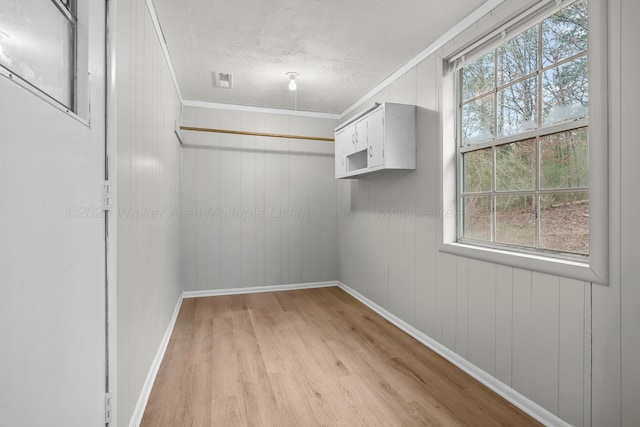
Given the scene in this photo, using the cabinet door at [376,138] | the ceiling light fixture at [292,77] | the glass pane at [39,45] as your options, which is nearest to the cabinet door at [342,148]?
the cabinet door at [376,138]

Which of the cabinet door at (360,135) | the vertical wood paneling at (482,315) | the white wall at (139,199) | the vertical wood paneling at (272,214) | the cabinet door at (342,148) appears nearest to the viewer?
the white wall at (139,199)

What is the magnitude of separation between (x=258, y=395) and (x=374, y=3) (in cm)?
260

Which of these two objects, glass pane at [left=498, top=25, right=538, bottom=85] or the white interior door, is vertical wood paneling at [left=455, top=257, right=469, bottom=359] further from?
the white interior door

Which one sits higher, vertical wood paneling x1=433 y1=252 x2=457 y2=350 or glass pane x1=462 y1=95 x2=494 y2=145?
glass pane x1=462 y1=95 x2=494 y2=145

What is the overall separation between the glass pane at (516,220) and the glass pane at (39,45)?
227 centimetres

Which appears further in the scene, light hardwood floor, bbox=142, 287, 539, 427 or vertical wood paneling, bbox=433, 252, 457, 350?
vertical wood paneling, bbox=433, 252, 457, 350

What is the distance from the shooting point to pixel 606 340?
56.3 inches

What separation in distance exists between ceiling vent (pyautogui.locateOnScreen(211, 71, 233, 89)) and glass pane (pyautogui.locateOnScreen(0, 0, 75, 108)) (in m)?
2.21

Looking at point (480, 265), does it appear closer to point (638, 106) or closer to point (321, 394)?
point (638, 106)

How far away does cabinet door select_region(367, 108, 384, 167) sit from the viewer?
2.75 m

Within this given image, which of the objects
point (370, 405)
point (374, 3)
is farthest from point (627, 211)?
A: point (374, 3)

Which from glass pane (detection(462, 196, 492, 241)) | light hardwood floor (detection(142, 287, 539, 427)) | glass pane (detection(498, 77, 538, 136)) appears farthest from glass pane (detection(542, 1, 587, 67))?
light hardwood floor (detection(142, 287, 539, 427))

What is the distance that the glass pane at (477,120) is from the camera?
2.16 metres

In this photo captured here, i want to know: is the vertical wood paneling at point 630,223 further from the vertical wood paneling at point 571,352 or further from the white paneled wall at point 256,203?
the white paneled wall at point 256,203
